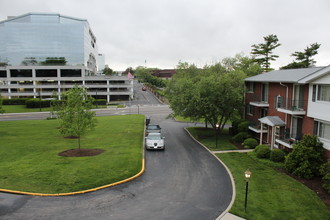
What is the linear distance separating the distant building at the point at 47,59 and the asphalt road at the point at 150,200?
6825 cm

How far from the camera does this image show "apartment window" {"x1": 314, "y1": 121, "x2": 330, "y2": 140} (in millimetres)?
18750

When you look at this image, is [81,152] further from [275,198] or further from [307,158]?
[307,158]

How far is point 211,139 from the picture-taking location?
101 ft

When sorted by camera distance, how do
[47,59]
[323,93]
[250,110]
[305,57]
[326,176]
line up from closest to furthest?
[326,176]
[323,93]
[250,110]
[305,57]
[47,59]

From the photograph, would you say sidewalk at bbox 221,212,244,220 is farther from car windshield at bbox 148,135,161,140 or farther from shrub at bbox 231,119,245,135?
shrub at bbox 231,119,245,135

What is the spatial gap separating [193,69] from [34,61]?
217 feet

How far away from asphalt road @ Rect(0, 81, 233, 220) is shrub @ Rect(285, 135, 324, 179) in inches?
188

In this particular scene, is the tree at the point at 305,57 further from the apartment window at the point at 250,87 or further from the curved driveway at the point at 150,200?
the curved driveway at the point at 150,200

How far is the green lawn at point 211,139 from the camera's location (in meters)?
26.8

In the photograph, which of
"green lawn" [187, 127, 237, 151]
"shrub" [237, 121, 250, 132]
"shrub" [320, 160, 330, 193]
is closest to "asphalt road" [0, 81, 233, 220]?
"shrub" [320, 160, 330, 193]

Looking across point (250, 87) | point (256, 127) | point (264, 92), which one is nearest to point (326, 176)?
point (256, 127)

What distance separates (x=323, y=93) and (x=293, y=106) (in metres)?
2.62

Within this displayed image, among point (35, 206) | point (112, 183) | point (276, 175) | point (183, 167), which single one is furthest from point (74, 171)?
point (276, 175)

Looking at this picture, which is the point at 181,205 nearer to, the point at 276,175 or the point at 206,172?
the point at 206,172
